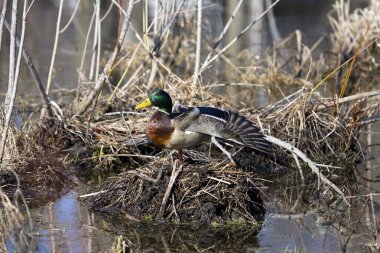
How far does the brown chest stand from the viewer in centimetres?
649

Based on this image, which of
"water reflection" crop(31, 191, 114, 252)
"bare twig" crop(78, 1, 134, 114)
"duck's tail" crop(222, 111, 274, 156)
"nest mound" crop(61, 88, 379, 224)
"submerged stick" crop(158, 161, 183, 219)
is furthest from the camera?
"bare twig" crop(78, 1, 134, 114)

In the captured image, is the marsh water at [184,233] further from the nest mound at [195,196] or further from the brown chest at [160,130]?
the brown chest at [160,130]

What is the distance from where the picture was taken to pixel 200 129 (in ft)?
21.2

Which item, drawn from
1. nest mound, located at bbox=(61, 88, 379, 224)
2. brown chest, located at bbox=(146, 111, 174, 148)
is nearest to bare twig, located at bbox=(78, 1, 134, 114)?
nest mound, located at bbox=(61, 88, 379, 224)

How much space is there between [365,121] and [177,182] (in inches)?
104

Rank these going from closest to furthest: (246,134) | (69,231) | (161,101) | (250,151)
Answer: (69,231), (246,134), (161,101), (250,151)

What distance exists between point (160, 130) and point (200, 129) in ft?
0.99

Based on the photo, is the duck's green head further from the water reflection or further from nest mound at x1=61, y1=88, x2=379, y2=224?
the water reflection

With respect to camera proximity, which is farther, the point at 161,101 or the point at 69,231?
the point at 161,101

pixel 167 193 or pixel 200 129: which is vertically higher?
pixel 200 129

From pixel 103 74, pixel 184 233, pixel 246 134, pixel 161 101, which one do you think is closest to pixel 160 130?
pixel 161 101

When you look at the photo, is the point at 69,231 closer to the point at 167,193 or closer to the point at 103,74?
the point at 167,193

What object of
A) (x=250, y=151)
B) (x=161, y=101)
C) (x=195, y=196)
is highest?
(x=161, y=101)

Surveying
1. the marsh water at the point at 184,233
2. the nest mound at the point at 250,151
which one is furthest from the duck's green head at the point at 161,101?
the marsh water at the point at 184,233
